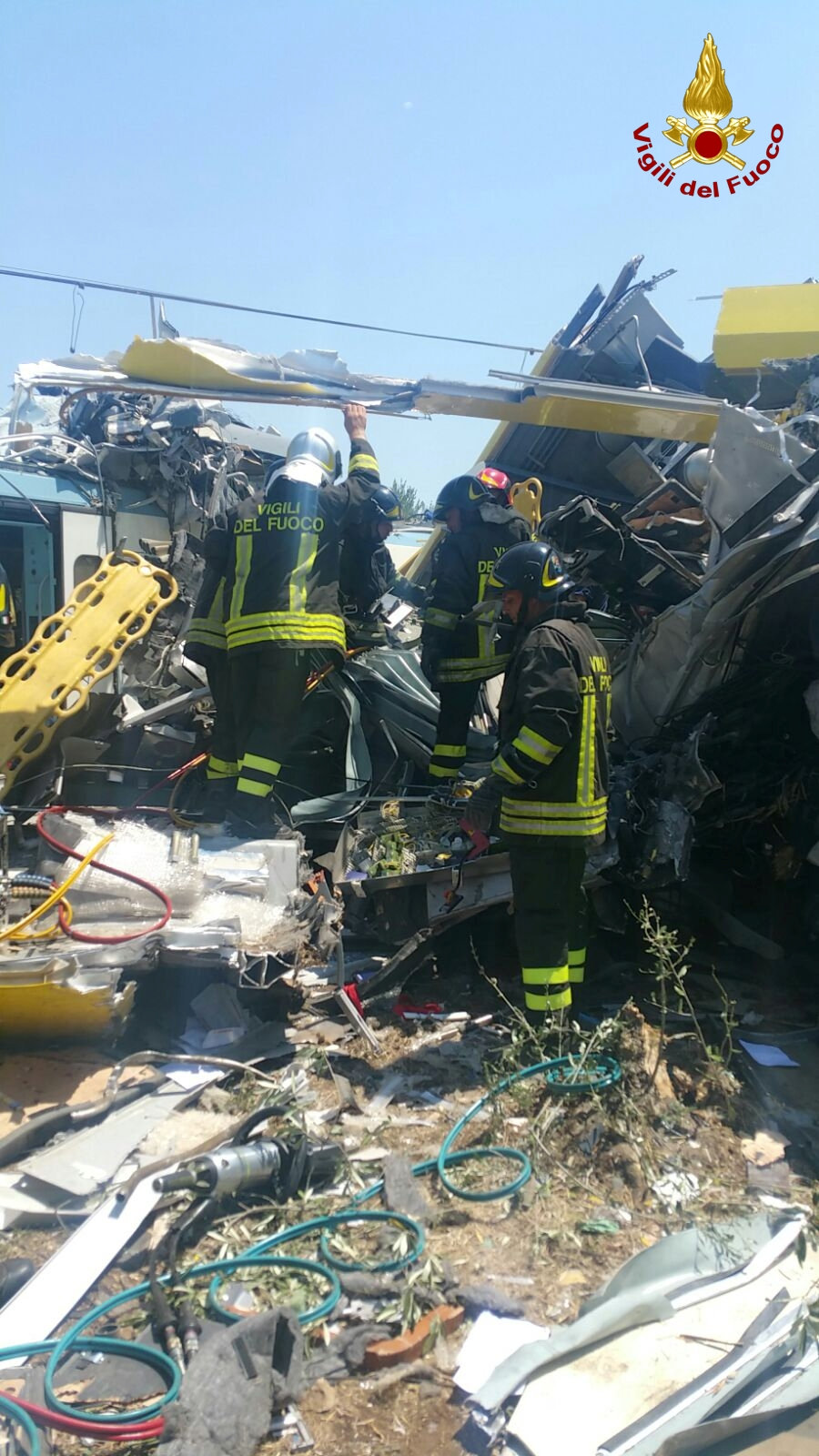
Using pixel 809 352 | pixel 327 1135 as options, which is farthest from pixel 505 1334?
pixel 809 352

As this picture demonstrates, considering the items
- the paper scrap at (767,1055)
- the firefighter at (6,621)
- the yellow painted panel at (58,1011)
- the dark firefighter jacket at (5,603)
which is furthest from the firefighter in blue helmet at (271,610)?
the paper scrap at (767,1055)

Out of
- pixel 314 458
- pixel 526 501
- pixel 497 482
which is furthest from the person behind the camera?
pixel 526 501

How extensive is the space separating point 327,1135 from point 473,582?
3185 mm

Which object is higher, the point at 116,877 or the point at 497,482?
the point at 497,482

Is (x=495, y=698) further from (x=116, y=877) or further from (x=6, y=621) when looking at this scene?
(x=6, y=621)

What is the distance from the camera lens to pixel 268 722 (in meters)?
4.61

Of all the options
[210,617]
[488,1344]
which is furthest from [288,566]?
[488,1344]

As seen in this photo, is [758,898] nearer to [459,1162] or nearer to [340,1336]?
[459,1162]

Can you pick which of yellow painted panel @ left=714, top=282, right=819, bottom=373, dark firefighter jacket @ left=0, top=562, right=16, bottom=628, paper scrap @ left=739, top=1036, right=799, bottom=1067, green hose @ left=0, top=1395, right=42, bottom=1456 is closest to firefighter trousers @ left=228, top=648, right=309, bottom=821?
dark firefighter jacket @ left=0, top=562, right=16, bottom=628

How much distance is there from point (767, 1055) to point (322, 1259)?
6.90 feet

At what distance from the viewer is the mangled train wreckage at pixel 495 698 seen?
3.96m

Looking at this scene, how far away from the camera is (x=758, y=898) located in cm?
480

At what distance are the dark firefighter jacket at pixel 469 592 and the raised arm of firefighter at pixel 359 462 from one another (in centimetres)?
74

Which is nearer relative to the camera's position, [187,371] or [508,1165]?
[508,1165]
